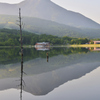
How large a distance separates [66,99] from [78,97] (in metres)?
0.66

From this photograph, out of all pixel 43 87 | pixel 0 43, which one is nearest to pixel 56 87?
pixel 43 87

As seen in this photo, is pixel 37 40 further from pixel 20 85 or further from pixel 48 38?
pixel 20 85

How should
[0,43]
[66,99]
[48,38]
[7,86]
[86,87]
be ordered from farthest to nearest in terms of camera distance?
[48,38], [0,43], [7,86], [86,87], [66,99]

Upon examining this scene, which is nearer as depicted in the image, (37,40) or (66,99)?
(66,99)

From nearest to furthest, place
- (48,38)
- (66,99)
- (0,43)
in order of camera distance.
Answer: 1. (66,99)
2. (0,43)
3. (48,38)

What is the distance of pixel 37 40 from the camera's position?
186500 millimetres

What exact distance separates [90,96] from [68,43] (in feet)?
581

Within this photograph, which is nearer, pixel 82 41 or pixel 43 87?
pixel 43 87

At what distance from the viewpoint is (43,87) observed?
39.2 feet

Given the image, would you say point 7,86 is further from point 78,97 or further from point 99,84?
point 99,84

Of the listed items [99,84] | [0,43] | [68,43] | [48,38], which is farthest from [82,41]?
[99,84]

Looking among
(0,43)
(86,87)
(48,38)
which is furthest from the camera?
(48,38)

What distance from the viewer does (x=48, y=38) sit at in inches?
7717

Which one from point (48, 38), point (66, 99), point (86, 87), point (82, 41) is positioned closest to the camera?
point (66, 99)
